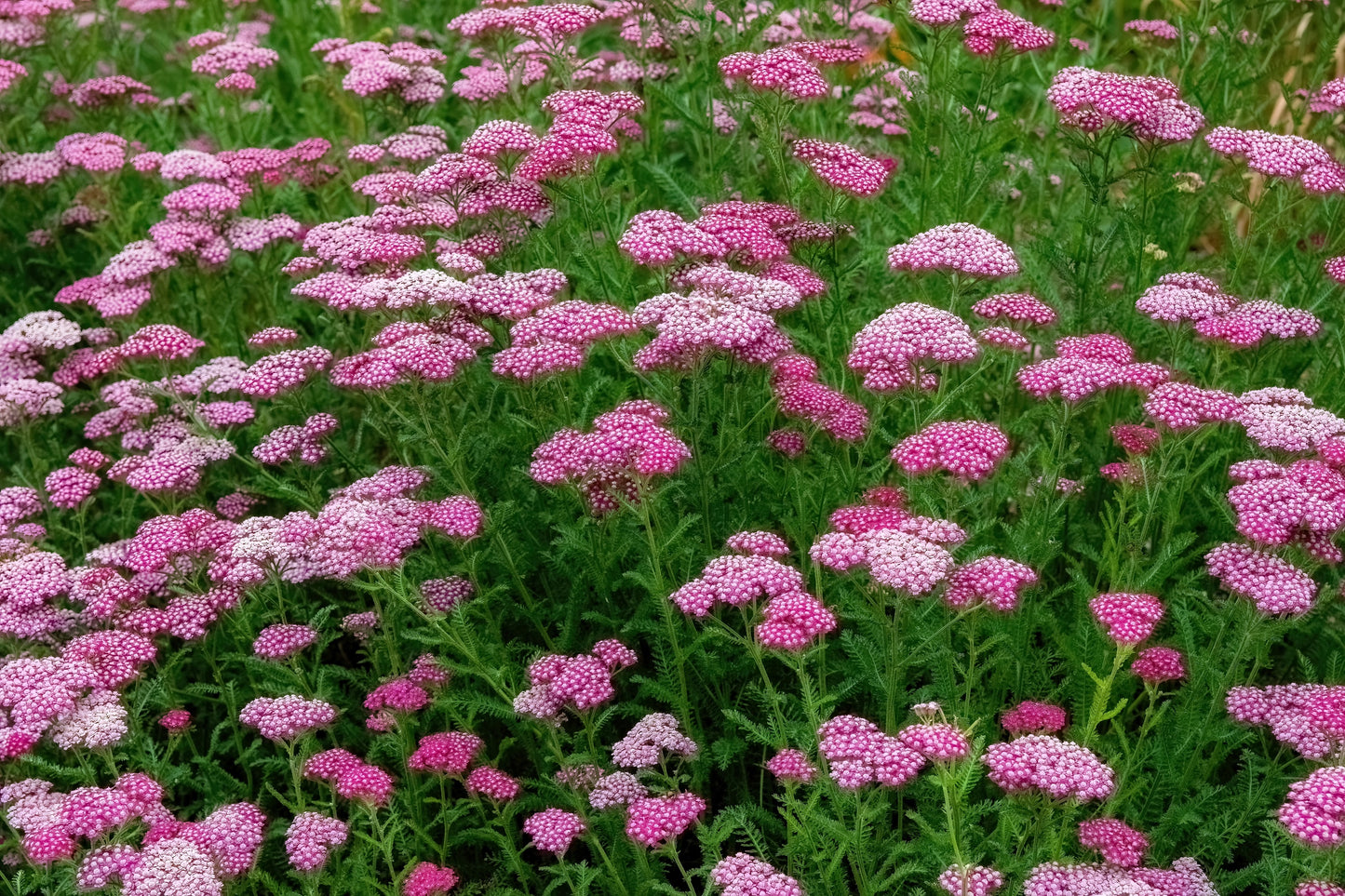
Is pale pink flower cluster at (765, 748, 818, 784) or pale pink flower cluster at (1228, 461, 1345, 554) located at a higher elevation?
pale pink flower cluster at (1228, 461, 1345, 554)

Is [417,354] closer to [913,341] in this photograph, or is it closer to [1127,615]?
[913,341]

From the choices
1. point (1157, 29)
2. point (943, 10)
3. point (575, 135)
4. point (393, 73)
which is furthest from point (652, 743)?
point (1157, 29)

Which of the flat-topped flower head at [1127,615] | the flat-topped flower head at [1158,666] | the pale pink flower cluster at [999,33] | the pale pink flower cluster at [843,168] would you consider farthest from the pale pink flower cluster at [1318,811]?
the pale pink flower cluster at [999,33]

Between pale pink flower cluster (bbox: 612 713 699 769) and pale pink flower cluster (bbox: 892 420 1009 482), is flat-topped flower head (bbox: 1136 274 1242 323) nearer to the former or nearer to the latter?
pale pink flower cluster (bbox: 892 420 1009 482)

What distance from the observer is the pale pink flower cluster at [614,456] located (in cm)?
371

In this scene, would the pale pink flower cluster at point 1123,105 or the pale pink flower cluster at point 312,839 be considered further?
the pale pink flower cluster at point 1123,105

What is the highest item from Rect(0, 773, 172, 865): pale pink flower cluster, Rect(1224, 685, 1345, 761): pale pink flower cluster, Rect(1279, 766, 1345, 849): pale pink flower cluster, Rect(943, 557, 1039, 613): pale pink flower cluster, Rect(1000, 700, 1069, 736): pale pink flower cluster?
Rect(943, 557, 1039, 613): pale pink flower cluster

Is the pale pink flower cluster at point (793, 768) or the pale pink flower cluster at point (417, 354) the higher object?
the pale pink flower cluster at point (417, 354)

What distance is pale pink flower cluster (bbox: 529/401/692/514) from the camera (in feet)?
12.2

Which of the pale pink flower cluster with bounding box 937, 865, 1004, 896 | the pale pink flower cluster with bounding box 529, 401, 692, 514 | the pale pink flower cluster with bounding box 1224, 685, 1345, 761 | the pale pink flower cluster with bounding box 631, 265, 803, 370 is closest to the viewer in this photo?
the pale pink flower cluster with bounding box 937, 865, 1004, 896

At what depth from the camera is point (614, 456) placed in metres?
3.71

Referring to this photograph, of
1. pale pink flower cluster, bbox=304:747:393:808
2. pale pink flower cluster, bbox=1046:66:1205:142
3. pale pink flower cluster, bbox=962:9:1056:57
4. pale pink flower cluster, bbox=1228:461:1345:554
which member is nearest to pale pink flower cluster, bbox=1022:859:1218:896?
pale pink flower cluster, bbox=1228:461:1345:554

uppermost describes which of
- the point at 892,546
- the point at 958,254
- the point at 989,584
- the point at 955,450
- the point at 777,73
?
the point at 777,73

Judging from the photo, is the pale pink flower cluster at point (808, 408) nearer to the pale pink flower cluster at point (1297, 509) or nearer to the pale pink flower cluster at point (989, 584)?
the pale pink flower cluster at point (989, 584)
